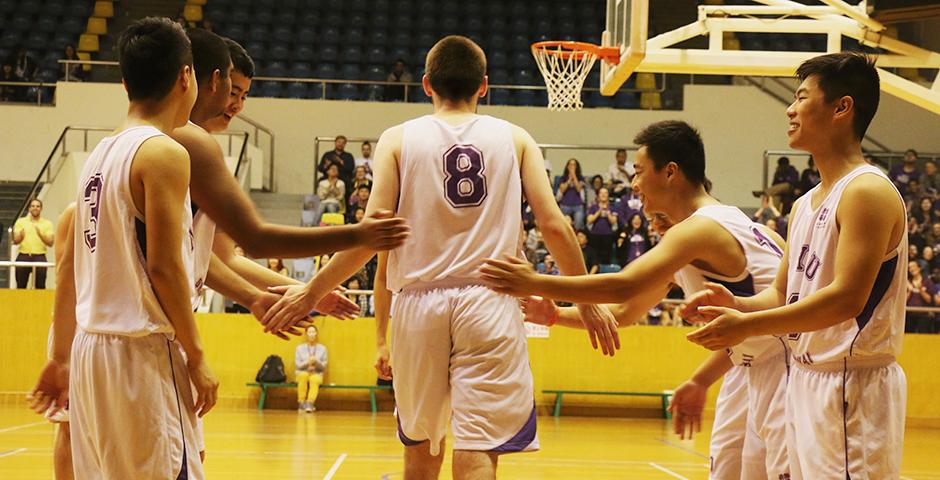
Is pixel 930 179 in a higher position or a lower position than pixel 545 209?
higher

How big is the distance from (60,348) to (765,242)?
2.81 m

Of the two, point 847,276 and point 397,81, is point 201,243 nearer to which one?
point 847,276

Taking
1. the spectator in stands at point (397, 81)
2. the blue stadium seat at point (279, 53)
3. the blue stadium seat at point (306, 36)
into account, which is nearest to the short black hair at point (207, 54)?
the spectator in stands at point (397, 81)

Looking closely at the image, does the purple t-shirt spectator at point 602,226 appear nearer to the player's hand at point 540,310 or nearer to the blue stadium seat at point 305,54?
the blue stadium seat at point 305,54

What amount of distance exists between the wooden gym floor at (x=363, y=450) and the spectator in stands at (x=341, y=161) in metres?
5.28

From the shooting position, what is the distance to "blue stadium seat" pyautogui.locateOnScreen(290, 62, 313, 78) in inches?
860

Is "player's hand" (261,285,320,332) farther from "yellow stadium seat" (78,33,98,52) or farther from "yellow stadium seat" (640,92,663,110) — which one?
"yellow stadium seat" (78,33,98,52)

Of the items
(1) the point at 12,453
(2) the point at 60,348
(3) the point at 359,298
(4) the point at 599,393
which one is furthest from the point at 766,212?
(2) the point at 60,348

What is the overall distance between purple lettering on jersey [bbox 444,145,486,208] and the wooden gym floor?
456cm

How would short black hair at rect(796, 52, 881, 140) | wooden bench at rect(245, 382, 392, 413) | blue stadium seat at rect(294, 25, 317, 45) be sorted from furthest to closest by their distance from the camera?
blue stadium seat at rect(294, 25, 317, 45) → wooden bench at rect(245, 382, 392, 413) → short black hair at rect(796, 52, 881, 140)

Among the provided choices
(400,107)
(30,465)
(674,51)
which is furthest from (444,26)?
(30,465)

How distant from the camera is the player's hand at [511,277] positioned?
3.80m

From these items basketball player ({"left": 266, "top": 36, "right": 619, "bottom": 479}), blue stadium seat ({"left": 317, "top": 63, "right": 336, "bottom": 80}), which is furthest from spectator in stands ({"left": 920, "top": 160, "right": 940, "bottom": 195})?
basketball player ({"left": 266, "top": 36, "right": 619, "bottom": 479})

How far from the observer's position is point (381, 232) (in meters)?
3.54
